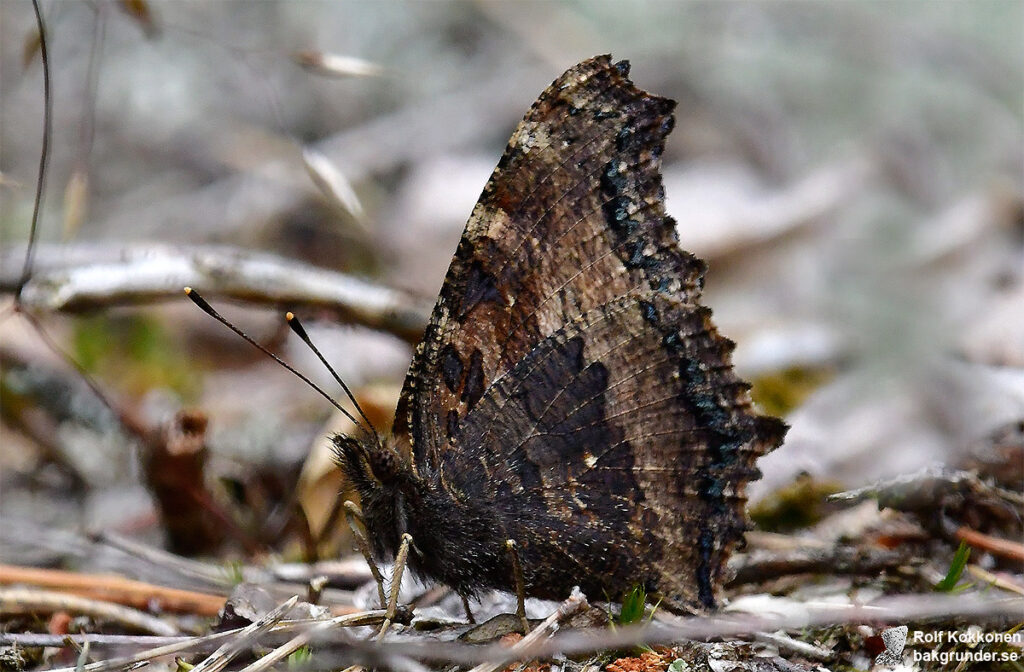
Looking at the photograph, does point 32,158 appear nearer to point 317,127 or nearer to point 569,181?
point 317,127

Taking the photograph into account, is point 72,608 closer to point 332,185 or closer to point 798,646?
point 332,185

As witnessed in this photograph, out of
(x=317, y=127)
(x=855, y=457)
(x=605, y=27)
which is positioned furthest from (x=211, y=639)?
(x=605, y=27)

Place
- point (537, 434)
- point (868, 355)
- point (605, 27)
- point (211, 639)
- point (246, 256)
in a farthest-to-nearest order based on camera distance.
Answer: point (605, 27) < point (868, 355) < point (246, 256) < point (537, 434) < point (211, 639)

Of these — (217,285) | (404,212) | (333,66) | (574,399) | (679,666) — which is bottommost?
(679,666)

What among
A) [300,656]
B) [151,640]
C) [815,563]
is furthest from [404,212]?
[300,656]

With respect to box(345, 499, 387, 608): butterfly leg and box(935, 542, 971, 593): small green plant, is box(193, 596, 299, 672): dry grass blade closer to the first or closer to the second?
box(345, 499, 387, 608): butterfly leg

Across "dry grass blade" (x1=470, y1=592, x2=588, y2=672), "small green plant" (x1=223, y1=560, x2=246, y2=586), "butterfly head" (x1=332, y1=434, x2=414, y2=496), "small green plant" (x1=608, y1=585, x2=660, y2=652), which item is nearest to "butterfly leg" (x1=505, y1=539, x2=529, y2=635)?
"dry grass blade" (x1=470, y1=592, x2=588, y2=672)

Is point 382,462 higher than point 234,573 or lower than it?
higher

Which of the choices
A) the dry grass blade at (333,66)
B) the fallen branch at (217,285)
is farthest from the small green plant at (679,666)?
the dry grass blade at (333,66)
